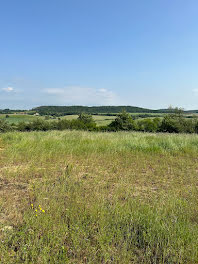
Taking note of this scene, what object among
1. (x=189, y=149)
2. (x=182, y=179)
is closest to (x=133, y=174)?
(x=182, y=179)

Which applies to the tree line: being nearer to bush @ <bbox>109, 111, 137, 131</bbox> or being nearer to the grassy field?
bush @ <bbox>109, 111, 137, 131</bbox>

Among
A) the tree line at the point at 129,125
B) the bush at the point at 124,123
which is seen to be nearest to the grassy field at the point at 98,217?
the tree line at the point at 129,125

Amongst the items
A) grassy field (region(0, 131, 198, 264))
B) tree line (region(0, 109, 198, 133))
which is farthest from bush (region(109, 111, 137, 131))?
grassy field (region(0, 131, 198, 264))

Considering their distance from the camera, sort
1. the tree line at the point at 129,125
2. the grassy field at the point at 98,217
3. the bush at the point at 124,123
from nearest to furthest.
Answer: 1. the grassy field at the point at 98,217
2. the tree line at the point at 129,125
3. the bush at the point at 124,123

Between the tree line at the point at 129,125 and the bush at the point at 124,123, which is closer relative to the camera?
the tree line at the point at 129,125

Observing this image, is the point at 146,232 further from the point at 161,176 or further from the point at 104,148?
the point at 104,148

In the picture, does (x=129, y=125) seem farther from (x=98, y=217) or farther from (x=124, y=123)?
(x=98, y=217)

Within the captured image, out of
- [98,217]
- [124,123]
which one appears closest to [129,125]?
[124,123]

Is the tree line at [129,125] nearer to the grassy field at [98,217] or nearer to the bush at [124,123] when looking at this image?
the bush at [124,123]

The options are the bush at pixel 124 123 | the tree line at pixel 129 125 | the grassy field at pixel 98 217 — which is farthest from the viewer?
the bush at pixel 124 123

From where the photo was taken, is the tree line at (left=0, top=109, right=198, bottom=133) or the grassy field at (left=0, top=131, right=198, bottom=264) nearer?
the grassy field at (left=0, top=131, right=198, bottom=264)

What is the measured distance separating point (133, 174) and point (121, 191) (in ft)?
4.47

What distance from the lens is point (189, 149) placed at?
8.05 meters

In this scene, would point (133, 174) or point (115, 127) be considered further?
point (115, 127)
